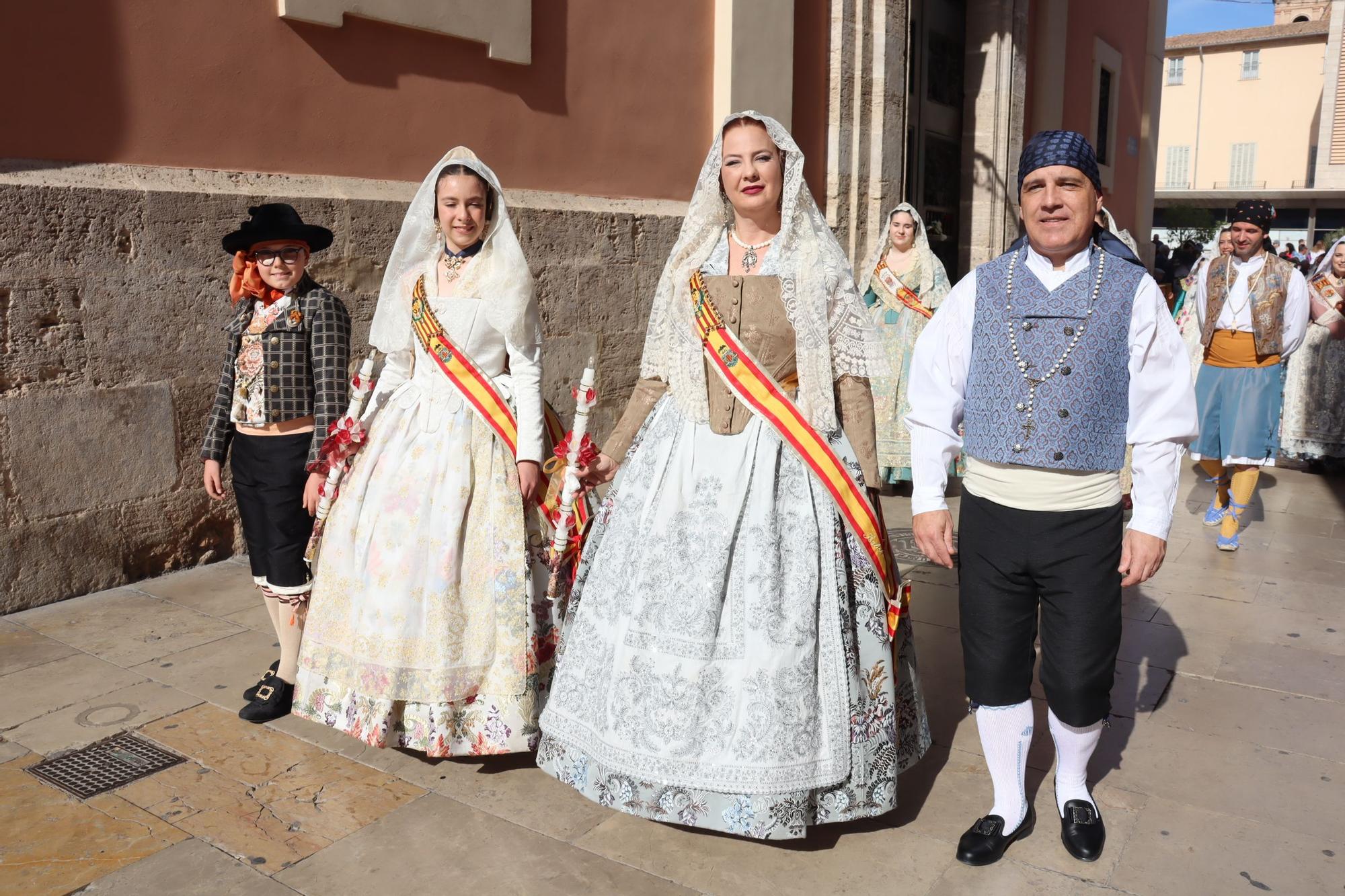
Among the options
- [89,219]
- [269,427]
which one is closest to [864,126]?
[89,219]

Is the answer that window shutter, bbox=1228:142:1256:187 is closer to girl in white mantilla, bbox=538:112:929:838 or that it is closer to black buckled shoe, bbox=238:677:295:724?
girl in white mantilla, bbox=538:112:929:838

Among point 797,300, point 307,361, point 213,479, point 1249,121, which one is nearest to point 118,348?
point 213,479

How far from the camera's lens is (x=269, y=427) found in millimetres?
3557

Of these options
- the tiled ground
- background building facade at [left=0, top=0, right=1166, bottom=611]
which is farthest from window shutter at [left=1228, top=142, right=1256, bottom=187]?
the tiled ground

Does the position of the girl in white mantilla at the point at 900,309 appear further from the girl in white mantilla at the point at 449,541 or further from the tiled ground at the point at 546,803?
the girl in white mantilla at the point at 449,541

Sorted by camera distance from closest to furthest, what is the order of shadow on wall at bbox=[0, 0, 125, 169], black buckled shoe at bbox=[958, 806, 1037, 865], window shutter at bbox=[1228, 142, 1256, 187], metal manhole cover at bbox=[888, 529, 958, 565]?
black buckled shoe at bbox=[958, 806, 1037, 865]
shadow on wall at bbox=[0, 0, 125, 169]
metal manhole cover at bbox=[888, 529, 958, 565]
window shutter at bbox=[1228, 142, 1256, 187]

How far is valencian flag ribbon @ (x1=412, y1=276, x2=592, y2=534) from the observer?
333 cm

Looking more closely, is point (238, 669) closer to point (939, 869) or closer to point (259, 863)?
point (259, 863)

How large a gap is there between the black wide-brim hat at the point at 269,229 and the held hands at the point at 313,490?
0.71 metres

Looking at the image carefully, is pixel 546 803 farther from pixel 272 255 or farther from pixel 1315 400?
pixel 1315 400

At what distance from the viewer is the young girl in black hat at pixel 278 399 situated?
3469 millimetres

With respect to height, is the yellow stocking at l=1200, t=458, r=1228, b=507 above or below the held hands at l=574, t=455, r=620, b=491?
below

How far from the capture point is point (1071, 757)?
2.88 m

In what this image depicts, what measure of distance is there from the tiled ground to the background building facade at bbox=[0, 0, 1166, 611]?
2.99 feet
